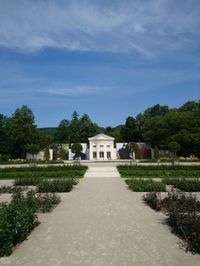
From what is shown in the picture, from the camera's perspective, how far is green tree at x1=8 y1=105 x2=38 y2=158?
60.2m

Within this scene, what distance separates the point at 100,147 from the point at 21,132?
15457 millimetres

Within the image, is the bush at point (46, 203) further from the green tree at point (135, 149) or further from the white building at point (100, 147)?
the white building at point (100, 147)

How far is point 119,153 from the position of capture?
222 feet

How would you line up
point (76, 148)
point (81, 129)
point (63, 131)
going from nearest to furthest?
point (76, 148), point (81, 129), point (63, 131)

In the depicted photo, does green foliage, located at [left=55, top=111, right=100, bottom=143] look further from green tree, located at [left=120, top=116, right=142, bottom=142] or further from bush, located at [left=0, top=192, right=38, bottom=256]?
bush, located at [left=0, top=192, right=38, bottom=256]

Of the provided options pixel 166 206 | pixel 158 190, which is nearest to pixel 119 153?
pixel 158 190

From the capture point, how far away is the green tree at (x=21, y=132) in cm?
6019

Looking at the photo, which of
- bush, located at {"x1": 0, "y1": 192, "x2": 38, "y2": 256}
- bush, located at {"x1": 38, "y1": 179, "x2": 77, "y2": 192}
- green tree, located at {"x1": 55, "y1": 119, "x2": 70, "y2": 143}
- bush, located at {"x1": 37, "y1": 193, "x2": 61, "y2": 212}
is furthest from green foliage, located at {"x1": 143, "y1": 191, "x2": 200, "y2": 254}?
green tree, located at {"x1": 55, "y1": 119, "x2": 70, "y2": 143}

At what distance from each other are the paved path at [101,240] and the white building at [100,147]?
53408 mm

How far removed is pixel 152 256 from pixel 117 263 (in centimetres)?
75

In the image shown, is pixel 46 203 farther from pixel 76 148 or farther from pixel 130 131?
pixel 130 131

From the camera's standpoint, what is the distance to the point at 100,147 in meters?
64.9

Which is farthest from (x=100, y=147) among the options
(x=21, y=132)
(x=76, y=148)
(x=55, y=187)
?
(x=55, y=187)

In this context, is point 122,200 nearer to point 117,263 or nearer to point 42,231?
point 42,231
